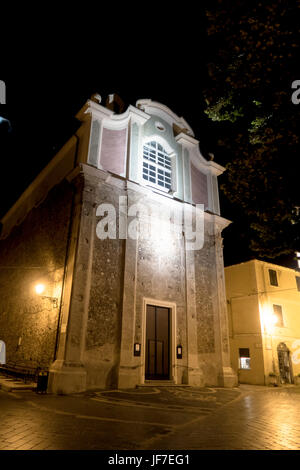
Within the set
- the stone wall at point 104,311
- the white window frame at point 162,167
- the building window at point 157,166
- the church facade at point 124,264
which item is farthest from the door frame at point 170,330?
the building window at point 157,166

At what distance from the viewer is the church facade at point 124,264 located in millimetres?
11094

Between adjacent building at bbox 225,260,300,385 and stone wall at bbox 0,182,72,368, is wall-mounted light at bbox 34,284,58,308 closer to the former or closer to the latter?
stone wall at bbox 0,182,72,368

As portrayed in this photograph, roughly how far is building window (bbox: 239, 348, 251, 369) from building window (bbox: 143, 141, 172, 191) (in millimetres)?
12700

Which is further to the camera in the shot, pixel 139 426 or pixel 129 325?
pixel 129 325

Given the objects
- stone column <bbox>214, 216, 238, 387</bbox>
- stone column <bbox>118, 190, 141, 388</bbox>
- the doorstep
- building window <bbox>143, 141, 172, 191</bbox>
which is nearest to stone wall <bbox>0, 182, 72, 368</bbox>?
stone column <bbox>118, 190, 141, 388</bbox>

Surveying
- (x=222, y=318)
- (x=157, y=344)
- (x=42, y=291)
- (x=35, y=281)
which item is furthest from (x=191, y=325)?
(x=35, y=281)

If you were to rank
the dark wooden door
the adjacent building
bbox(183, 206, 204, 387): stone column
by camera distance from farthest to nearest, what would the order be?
the adjacent building → bbox(183, 206, 204, 387): stone column → the dark wooden door

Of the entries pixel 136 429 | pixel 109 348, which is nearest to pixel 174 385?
pixel 109 348

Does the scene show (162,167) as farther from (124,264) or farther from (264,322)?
(264,322)

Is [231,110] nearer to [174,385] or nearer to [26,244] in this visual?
[174,385]

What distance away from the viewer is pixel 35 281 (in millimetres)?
14484

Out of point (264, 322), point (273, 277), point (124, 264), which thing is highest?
point (273, 277)

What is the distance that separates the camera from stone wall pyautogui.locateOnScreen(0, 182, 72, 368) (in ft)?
39.9

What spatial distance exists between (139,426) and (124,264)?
25.0 ft
